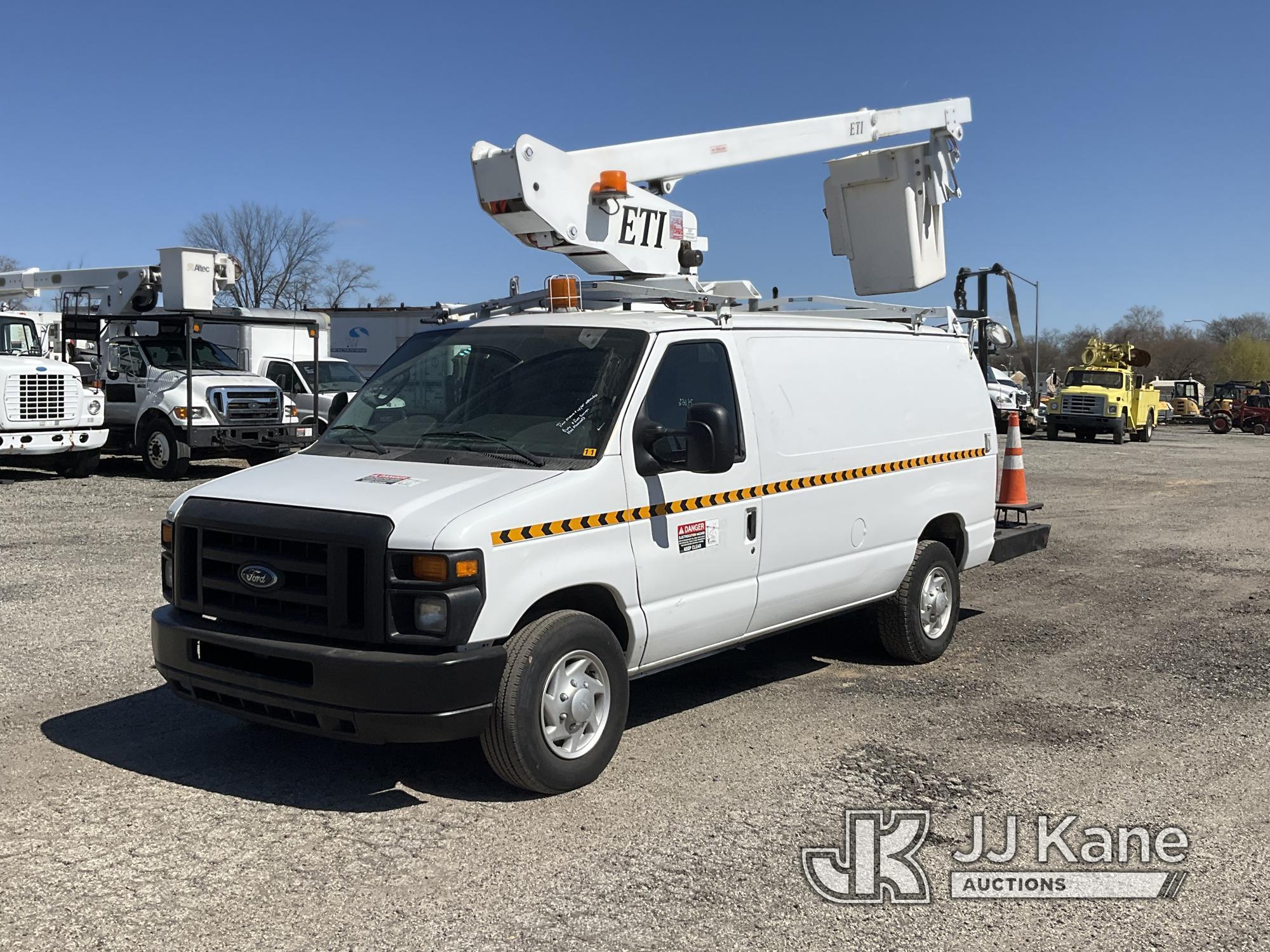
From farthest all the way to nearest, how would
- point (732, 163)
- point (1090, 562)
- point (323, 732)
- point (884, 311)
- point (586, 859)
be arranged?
point (1090, 562) < point (732, 163) < point (884, 311) < point (323, 732) < point (586, 859)

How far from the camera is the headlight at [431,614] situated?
4.59m

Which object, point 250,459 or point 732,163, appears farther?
point 250,459

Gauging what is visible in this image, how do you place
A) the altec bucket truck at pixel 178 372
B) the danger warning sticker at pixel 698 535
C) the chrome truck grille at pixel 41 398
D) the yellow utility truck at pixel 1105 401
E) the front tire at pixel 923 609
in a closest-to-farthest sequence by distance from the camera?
1. the danger warning sticker at pixel 698 535
2. the front tire at pixel 923 609
3. the chrome truck grille at pixel 41 398
4. the altec bucket truck at pixel 178 372
5. the yellow utility truck at pixel 1105 401

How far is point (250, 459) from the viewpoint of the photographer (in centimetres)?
1962

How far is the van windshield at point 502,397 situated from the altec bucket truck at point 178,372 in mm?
11944

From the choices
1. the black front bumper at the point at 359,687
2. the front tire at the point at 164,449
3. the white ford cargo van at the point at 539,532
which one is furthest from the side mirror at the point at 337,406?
the front tire at the point at 164,449

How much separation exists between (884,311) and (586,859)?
4.46m

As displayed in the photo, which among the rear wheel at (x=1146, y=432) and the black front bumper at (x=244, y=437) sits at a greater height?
the black front bumper at (x=244, y=437)

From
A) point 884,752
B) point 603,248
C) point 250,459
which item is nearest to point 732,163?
point 603,248

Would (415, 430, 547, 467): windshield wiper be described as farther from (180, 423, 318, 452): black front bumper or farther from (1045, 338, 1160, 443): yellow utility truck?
(1045, 338, 1160, 443): yellow utility truck

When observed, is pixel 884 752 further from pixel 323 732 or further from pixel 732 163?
pixel 732 163

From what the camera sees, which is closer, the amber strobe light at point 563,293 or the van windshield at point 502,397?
the van windshield at point 502,397

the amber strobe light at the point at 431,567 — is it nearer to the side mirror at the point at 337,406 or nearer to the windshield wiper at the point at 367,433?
the windshield wiper at the point at 367,433

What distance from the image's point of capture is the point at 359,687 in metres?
4.57
